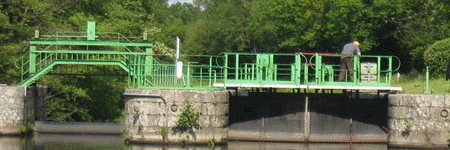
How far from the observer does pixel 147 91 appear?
32562 mm

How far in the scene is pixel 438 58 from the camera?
43406 mm

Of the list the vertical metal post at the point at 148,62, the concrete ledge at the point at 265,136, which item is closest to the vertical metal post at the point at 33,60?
the vertical metal post at the point at 148,62

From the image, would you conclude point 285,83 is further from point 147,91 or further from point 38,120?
point 38,120

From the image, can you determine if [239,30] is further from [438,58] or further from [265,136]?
[265,136]

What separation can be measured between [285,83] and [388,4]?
35.1 m

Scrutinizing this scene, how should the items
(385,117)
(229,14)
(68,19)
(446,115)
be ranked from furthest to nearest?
1. (229,14)
2. (68,19)
3. (385,117)
4. (446,115)

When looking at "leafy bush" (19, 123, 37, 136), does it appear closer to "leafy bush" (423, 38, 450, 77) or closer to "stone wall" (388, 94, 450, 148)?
"stone wall" (388, 94, 450, 148)

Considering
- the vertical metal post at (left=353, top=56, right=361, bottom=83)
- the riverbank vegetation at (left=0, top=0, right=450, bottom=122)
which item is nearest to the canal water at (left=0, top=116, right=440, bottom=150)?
the vertical metal post at (left=353, top=56, right=361, bottom=83)

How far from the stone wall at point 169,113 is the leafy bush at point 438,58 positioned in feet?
43.3

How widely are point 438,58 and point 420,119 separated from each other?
11.3 m

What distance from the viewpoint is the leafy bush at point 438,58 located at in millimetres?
43062

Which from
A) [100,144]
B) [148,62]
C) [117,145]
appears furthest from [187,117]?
[148,62]

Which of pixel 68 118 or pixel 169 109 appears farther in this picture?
pixel 68 118

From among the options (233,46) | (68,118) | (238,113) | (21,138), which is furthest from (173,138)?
(233,46)
